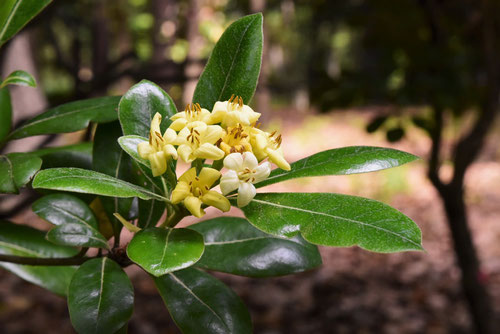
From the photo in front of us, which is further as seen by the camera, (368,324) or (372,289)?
(372,289)

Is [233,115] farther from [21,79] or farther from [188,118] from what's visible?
[21,79]

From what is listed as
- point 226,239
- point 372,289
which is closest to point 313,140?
point 372,289

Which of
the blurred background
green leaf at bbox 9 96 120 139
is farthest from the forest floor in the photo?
green leaf at bbox 9 96 120 139

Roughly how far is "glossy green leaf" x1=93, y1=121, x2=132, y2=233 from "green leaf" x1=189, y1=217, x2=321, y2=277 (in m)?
0.14

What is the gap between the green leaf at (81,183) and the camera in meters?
0.47

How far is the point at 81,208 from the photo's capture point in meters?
0.69

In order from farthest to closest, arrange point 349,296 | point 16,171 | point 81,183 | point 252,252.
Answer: point 349,296 < point 252,252 < point 16,171 < point 81,183

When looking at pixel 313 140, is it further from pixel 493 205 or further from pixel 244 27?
pixel 244 27

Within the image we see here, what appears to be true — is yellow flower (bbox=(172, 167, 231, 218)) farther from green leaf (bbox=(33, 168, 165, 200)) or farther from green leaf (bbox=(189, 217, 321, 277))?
green leaf (bbox=(189, 217, 321, 277))

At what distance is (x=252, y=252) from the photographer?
70cm

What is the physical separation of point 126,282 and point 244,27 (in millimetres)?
374

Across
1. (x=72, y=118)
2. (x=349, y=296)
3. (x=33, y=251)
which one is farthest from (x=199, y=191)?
(x=349, y=296)

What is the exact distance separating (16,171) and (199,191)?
0.24m

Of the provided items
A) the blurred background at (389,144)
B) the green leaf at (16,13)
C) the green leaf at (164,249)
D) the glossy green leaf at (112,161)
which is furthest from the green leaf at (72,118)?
the blurred background at (389,144)
